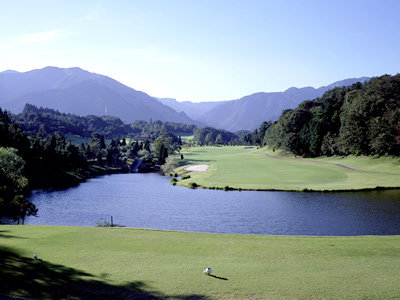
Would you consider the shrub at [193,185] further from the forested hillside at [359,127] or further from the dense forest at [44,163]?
the forested hillside at [359,127]

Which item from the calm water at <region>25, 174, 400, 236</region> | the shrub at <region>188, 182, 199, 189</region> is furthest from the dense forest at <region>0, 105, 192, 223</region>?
the shrub at <region>188, 182, 199, 189</region>

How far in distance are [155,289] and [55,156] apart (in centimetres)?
9884

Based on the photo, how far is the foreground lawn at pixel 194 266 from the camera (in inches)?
541

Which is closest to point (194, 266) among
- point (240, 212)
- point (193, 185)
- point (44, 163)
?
point (240, 212)

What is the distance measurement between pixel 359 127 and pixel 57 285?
86.6 meters

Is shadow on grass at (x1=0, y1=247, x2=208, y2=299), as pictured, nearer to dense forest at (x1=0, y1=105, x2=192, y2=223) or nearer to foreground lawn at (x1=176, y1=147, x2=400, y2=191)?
dense forest at (x1=0, y1=105, x2=192, y2=223)

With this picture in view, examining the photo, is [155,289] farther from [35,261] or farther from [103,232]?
[103,232]

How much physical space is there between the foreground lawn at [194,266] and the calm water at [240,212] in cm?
1268

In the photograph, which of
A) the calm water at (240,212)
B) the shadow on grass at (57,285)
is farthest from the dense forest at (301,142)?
the shadow on grass at (57,285)

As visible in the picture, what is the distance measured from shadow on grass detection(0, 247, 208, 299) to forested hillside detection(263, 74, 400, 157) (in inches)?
3096

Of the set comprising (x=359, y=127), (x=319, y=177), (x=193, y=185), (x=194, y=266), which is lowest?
(x=193, y=185)

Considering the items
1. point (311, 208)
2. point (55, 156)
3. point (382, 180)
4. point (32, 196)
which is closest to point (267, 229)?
point (311, 208)

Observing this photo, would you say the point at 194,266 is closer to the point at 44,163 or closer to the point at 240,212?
the point at 240,212

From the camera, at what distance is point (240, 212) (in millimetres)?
45188
